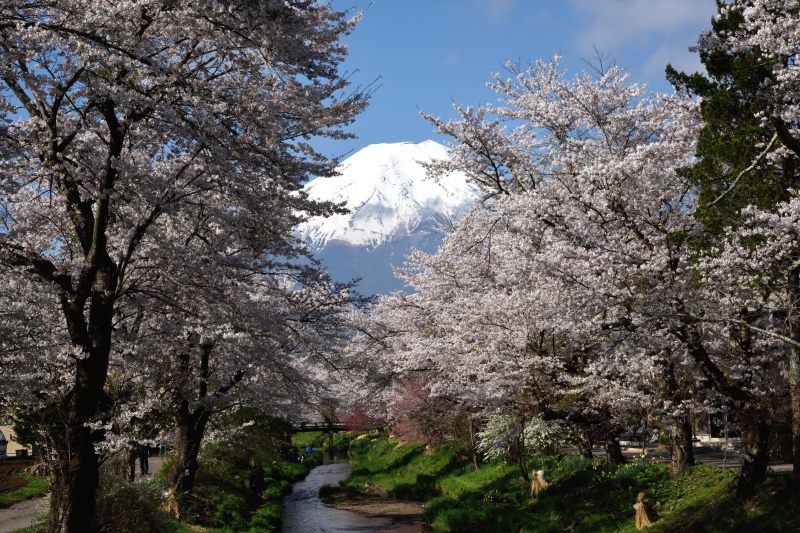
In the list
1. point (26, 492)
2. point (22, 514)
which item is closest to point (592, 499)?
point (22, 514)

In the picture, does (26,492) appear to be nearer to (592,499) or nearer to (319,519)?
(319,519)

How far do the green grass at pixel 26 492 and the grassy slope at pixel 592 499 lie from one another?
1258 cm

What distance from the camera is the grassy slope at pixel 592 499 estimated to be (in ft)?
38.7

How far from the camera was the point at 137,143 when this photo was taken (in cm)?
1071

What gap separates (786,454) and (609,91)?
37.1ft

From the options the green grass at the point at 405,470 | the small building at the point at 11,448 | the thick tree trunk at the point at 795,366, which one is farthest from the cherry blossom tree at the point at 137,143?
the small building at the point at 11,448

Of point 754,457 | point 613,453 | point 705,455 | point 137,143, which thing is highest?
point 137,143

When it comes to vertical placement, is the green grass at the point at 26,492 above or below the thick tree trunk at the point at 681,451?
below

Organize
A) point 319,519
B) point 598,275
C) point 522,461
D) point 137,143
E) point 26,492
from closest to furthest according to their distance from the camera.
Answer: point 137,143 → point 598,275 → point 522,461 → point 26,492 → point 319,519

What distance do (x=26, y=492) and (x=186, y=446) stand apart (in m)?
8.33

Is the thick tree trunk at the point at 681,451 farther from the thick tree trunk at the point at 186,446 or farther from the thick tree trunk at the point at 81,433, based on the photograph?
the thick tree trunk at the point at 81,433

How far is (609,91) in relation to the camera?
1683 centimetres

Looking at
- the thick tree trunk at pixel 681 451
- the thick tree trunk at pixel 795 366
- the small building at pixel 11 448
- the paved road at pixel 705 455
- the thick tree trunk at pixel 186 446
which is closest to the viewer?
the thick tree trunk at pixel 795 366

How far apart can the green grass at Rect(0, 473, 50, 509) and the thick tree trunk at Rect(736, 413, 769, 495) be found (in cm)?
1790
